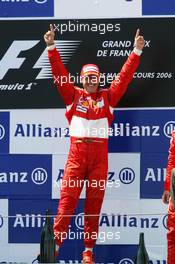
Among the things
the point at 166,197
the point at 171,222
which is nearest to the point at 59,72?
the point at 166,197

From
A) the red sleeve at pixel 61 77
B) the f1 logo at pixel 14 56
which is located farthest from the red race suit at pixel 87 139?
the f1 logo at pixel 14 56

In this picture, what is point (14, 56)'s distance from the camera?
12.8 ft

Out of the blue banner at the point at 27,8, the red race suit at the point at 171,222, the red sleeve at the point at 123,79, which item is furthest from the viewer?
the blue banner at the point at 27,8

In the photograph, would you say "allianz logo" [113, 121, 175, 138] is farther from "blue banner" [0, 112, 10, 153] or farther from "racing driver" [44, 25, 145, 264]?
"blue banner" [0, 112, 10, 153]

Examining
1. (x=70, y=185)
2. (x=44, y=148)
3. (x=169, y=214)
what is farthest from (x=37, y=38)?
(x=169, y=214)

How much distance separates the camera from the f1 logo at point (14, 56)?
153 inches

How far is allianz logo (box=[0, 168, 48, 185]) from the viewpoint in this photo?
3.93m

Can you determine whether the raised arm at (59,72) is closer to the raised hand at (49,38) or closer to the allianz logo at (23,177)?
the raised hand at (49,38)

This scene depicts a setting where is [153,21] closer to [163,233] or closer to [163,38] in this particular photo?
[163,38]

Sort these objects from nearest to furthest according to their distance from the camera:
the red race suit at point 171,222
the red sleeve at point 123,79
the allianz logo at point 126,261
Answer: the red race suit at point 171,222
the red sleeve at point 123,79
the allianz logo at point 126,261

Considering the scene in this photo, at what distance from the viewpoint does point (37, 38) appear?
3.88 m

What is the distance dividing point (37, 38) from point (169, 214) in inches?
57.6

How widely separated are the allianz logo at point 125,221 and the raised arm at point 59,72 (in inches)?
32.8

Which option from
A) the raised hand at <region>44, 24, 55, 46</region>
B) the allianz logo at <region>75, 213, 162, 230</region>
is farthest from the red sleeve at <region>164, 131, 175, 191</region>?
the raised hand at <region>44, 24, 55, 46</region>
